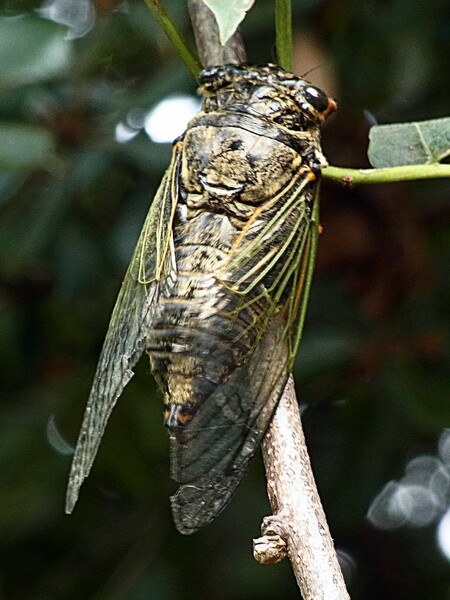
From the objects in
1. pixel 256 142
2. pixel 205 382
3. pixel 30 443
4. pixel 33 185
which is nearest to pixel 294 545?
pixel 205 382

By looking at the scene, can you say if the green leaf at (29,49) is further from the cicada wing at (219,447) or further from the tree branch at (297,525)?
the tree branch at (297,525)

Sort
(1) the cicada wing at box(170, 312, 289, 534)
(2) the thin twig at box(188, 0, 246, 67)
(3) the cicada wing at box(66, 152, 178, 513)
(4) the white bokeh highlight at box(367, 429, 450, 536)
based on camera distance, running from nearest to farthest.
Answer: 1. (1) the cicada wing at box(170, 312, 289, 534)
2. (3) the cicada wing at box(66, 152, 178, 513)
3. (2) the thin twig at box(188, 0, 246, 67)
4. (4) the white bokeh highlight at box(367, 429, 450, 536)

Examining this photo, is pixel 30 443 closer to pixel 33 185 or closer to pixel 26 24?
pixel 33 185

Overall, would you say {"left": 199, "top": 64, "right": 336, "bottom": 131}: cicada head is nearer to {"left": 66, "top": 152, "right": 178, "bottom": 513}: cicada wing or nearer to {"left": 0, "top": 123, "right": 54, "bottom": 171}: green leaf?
{"left": 66, "top": 152, "right": 178, "bottom": 513}: cicada wing

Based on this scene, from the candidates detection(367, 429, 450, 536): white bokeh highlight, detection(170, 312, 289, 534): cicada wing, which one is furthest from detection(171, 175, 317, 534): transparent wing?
detection(367, 429, 450, 536): white bokeh highlight

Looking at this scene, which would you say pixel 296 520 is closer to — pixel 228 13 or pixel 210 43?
pixel 228 13

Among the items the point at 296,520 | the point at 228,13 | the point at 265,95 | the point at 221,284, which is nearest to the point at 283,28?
the point at 265,95

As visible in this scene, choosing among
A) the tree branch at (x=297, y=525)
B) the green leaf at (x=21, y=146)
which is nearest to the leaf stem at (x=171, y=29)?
the green leaf at (x=21, y=146)
